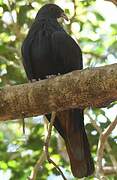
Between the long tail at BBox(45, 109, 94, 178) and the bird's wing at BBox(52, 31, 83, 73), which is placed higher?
the bird's wing at BBox(52, 31, 83, 73)

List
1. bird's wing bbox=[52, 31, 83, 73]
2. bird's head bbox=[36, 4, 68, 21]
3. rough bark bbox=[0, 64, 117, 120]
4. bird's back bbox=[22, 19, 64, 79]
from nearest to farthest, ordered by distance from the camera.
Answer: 1. rough bark bbox=[0, 64, 117, 120]
2. bird's wing bbox=[52, 31, 83, 73]
3. bird's back bbox=[22, 19, 64, 79]
4. bird's head bbox=[36, 4, 68, 21]

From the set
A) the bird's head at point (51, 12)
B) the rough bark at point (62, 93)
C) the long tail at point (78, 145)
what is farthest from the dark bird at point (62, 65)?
the rough bark at point (62, 93)

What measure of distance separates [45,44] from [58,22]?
0.59m

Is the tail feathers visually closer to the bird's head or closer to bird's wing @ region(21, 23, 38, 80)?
bird's wing @ region(21, 23, 38, 80)

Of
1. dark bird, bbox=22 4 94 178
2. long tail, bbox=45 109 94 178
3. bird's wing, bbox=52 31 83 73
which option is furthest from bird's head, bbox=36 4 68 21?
long tail, bbox=45 109 94 178

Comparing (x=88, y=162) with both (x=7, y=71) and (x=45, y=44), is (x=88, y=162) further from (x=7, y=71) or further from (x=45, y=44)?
(x=7, y=71)

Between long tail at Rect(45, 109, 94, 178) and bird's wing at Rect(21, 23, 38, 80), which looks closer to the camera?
long tail at Rect(45, 109, 94, 178)

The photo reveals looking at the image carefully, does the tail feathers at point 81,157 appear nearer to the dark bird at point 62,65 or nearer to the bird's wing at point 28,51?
the dark bird at point 62,65

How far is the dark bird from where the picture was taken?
4.22 metres

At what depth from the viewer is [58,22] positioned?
4.88 metres

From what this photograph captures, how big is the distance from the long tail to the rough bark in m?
0.86

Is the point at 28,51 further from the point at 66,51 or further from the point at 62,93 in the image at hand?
the point at 62,93

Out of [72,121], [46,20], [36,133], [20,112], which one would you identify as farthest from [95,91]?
[36,133]

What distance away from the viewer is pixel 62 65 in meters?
4.31
